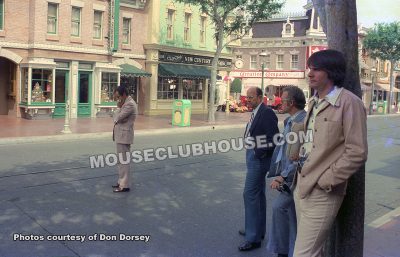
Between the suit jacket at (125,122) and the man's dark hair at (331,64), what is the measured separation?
4.87 metres

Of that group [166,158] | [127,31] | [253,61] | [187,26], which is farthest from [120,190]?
[253,61]

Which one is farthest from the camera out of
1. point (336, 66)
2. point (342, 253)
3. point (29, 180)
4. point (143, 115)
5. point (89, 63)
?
point (143, 115)

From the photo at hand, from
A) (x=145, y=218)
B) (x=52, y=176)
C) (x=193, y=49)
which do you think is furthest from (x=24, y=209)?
→ (x=193, y=49)

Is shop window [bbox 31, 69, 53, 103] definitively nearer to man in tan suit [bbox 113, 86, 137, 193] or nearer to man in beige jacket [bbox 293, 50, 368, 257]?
man in tan suit [bbox 113, 86, 137, 193]

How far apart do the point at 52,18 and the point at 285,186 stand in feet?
68.2

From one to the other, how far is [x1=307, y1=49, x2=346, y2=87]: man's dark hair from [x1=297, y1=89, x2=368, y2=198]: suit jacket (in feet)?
0.39

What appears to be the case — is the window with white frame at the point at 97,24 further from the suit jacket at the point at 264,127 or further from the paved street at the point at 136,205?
the suit jacket at the point at 264,127

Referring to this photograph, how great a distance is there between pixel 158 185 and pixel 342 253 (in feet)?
17.0

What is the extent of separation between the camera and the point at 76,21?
23.6 m

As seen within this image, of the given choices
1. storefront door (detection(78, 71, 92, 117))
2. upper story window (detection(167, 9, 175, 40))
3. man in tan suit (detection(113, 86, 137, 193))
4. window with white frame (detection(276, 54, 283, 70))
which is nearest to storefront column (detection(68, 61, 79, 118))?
storefront door (detection(78, 71, 92, 117))

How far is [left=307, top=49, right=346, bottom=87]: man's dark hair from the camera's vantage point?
297cm

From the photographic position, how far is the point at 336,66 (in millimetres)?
2975

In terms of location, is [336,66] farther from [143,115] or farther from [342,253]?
[143,115]

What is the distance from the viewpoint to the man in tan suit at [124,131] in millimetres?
7496
